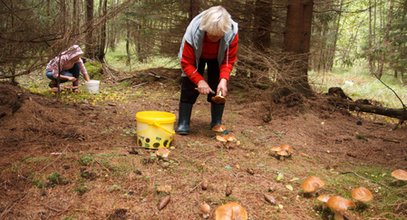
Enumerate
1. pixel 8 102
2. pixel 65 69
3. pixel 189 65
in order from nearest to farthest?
pixel 189 65
pixel 8 102
pixel 65 69

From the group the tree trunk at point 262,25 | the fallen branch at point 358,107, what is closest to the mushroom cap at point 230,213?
the fallen branch at point 358,107

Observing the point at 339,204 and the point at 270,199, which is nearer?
the point at 339,204

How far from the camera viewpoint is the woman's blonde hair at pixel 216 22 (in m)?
3.64

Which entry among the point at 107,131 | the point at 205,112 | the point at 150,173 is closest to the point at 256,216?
the point at 150,173

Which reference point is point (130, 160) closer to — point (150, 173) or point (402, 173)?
point (150, 173)

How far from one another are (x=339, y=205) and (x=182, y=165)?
1.54 meters

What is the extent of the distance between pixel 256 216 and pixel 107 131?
2.45 meters

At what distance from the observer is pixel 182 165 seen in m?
3.41

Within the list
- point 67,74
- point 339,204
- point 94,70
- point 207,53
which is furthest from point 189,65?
point 94,70

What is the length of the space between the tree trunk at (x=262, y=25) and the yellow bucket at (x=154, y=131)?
15.2 ft

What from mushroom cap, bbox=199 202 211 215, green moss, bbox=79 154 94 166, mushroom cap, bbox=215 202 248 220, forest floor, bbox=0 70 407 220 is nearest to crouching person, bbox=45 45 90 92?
forest floor, bbox=0 70 407 220

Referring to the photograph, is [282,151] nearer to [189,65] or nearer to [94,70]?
[189,65]

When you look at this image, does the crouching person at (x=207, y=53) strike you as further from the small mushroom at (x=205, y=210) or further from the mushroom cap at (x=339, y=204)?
the mushroom cap at (x=339, y=204)

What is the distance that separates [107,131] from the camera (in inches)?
171
